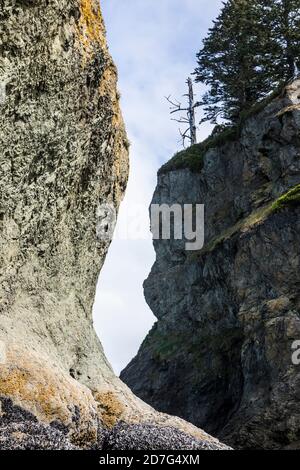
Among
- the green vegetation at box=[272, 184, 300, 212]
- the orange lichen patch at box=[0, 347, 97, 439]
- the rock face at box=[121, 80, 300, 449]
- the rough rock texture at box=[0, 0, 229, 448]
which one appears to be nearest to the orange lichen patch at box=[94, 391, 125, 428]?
the rough rock texture at box=[0, 0, 229, 448]

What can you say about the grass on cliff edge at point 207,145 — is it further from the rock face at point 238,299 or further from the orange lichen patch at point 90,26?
the orange lichen patch at point 90,26

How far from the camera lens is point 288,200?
32.2 meters

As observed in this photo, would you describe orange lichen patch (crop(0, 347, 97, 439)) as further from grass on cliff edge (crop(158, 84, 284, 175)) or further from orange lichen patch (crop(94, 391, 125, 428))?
grass on cliff edge (crop(158, 84, 284, 175))

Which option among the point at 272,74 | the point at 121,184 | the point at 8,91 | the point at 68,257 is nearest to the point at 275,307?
the point at 121,184

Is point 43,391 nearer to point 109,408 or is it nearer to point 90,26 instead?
point 109,408

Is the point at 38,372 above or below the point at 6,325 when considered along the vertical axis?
below

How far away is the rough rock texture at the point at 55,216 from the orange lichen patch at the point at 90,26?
0.19 feet

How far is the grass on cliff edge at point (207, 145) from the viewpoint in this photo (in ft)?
132

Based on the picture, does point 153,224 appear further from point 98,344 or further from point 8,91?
point 8,91

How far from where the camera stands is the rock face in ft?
93.6

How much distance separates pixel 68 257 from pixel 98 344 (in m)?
3.73

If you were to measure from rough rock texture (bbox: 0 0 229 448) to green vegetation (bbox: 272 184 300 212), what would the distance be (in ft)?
46.8
